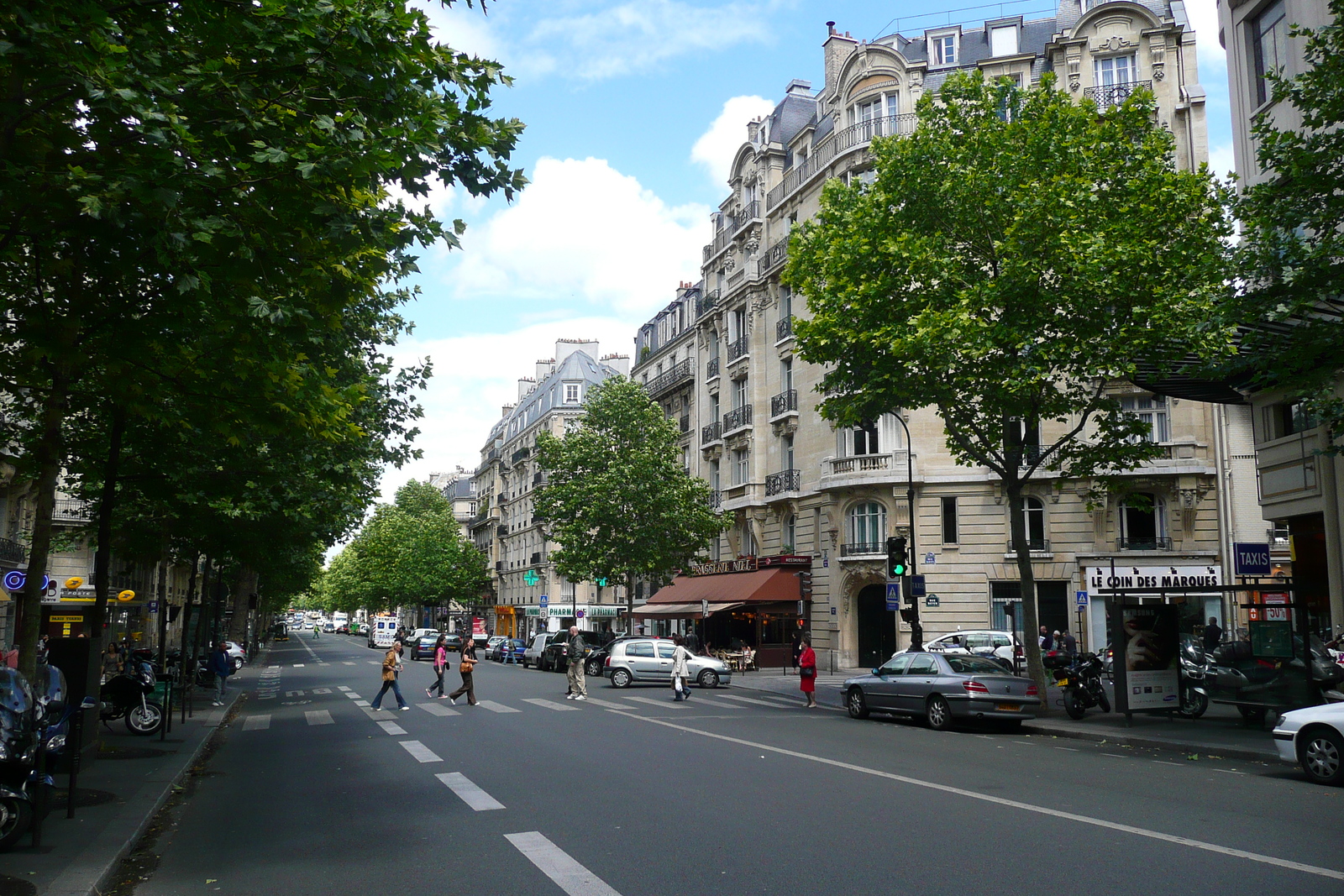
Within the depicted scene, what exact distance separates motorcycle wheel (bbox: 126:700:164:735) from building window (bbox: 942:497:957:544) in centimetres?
2720

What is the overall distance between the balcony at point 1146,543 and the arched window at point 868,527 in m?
7.92

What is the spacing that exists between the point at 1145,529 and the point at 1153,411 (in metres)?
4.06

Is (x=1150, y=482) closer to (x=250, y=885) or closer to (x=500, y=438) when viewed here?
(x=250, y=885)

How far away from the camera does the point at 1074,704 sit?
19797 mm

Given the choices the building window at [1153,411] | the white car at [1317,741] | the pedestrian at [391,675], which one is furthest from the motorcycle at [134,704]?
the building window at [1153,411]

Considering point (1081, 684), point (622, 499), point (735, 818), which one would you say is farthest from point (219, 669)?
point (622, 499)

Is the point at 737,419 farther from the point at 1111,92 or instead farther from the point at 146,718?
the point at 146,718

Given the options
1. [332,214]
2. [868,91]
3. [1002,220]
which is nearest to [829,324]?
[1002,220]

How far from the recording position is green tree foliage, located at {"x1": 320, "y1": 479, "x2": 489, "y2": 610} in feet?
296

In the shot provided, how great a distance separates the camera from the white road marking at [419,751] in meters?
14.0

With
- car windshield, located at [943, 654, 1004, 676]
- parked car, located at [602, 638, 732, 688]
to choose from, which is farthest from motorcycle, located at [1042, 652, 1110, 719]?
parked car, located at [602, 638, 732, 688]

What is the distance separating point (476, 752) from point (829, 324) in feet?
36.8

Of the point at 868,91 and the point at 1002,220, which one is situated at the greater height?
the point at 868,91

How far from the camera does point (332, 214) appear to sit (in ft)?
25.4
